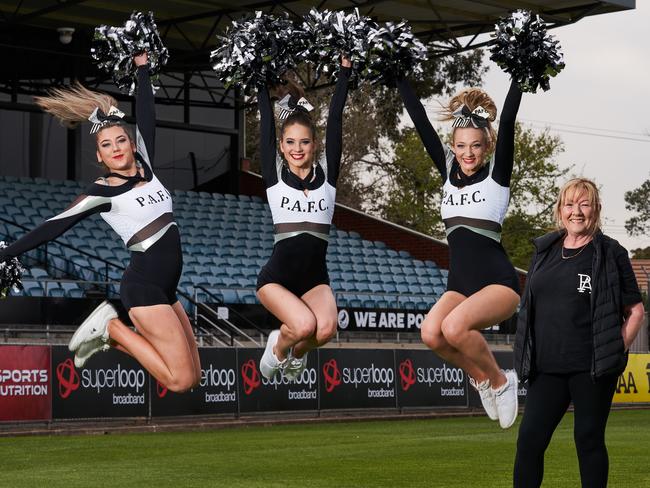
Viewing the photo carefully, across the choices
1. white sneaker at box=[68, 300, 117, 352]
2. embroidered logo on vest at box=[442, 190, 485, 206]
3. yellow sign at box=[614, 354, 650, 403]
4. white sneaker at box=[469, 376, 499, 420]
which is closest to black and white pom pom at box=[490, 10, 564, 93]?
embroidered logo on vest at box=[442, 190, 485, 206]

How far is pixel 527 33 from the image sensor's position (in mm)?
7508

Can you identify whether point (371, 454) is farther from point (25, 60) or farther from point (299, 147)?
point (25, 60)

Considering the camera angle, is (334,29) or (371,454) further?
(371,454)

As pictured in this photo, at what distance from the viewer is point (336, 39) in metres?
7.62

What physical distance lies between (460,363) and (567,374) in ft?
3.40

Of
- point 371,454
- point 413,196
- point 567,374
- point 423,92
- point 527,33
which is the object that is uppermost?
point 423,92

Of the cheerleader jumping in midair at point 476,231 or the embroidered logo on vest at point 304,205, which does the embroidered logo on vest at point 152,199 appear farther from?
the cheerleader jumping in midair at point 476,231

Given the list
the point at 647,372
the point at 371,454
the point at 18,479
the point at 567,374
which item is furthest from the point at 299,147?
the point at 647,372

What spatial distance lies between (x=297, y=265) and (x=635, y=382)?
24953mm

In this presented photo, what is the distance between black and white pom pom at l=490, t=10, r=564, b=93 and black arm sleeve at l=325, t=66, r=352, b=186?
34.7 inches

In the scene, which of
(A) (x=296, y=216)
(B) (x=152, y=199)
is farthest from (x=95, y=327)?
(A) (x=296, y=216)

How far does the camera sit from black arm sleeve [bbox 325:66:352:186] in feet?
25.2

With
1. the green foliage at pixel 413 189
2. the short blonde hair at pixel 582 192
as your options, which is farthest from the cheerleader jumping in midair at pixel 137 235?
the green foliage at pixel 413 189

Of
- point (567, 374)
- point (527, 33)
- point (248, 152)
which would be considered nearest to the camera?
point (527, 33)
